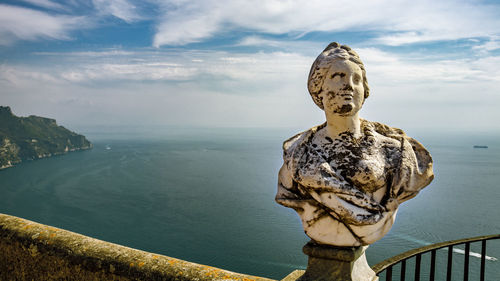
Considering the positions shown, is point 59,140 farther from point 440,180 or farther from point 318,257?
point 318,257

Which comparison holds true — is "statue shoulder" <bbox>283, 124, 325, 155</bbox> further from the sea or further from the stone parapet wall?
the sea

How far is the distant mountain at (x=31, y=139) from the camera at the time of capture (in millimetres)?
97875

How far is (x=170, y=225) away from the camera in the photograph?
143ft

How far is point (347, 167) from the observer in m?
2.66

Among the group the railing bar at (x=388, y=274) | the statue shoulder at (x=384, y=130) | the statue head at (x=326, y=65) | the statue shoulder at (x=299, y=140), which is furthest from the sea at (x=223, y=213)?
the statue head at (x=326, y=65)

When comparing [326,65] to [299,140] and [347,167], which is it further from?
[347,167]

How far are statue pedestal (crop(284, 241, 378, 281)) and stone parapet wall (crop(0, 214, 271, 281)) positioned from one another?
0.49m

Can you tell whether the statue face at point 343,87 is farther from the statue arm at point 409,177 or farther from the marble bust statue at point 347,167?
Answer: the statue arm at point 409,177

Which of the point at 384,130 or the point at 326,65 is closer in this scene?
the point at 326,65

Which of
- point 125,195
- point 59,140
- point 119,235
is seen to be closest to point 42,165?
point 59,140

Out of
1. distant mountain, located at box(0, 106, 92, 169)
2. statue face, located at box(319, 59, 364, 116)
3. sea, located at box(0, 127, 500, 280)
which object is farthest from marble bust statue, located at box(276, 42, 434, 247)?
distant mountain, located at box(0, 106, 92, 169)

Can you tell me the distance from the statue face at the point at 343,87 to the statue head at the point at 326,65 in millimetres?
33

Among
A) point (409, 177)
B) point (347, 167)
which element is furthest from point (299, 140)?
point (409, 177)

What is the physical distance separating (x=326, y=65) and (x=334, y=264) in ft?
4.97
